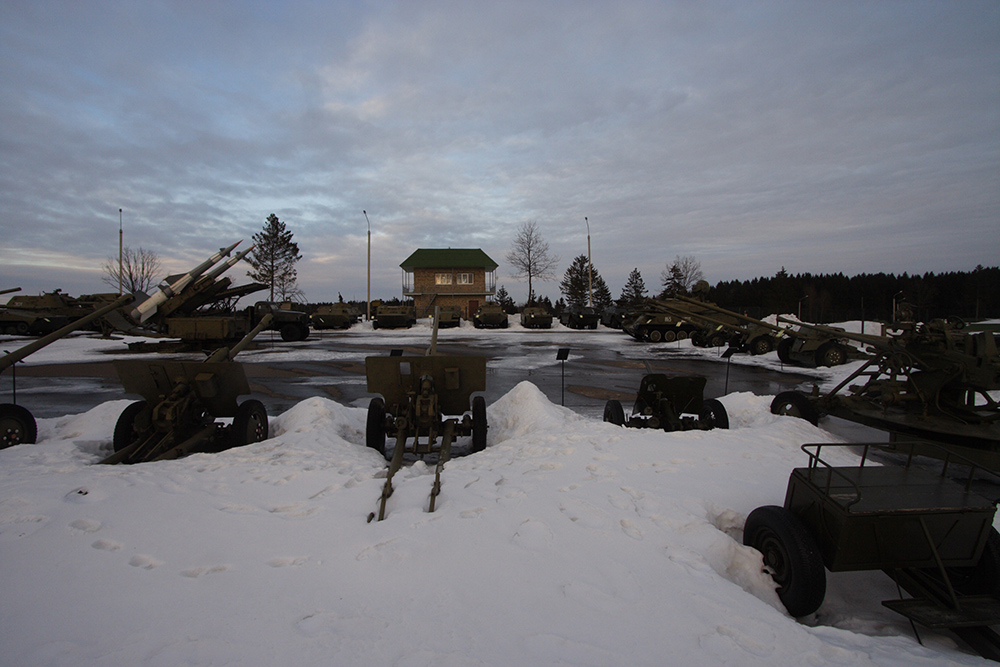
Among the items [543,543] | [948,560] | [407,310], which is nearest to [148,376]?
[543,543]

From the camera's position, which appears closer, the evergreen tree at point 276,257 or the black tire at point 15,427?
the black tire at point 15,427

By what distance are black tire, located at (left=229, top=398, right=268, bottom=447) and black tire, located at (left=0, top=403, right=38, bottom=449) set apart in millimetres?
2117

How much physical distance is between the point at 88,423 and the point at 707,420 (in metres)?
8.39

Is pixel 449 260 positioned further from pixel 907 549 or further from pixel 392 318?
pixel 907 549

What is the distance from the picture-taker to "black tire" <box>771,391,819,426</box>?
23.6 feet

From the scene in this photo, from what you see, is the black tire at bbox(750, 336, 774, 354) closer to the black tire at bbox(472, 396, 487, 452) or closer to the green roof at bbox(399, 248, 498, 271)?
the black tire at bbox(472, 396, 487, 452)

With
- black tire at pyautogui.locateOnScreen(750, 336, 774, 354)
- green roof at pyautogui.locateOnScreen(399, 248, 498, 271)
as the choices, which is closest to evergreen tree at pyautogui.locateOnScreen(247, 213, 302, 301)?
green roof at pyautogui.locateOnScreen(399, 248, 498, 271)

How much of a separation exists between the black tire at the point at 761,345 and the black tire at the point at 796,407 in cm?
1269

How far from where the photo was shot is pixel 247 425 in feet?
20.6

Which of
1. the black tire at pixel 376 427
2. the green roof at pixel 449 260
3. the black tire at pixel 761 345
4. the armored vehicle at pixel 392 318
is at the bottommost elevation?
Result: the black tire at pixel 376 427

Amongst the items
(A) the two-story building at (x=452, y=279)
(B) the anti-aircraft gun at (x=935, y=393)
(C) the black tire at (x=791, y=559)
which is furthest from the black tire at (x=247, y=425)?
(A) the two-story building at (x=452, y=279)

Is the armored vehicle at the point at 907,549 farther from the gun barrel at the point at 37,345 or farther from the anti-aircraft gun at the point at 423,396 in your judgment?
the gun barrel at the point at 37,345

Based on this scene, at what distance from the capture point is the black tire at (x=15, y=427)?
19.0 feet

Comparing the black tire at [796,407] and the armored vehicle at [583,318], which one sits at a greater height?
the armored vehicle at [583,318]
